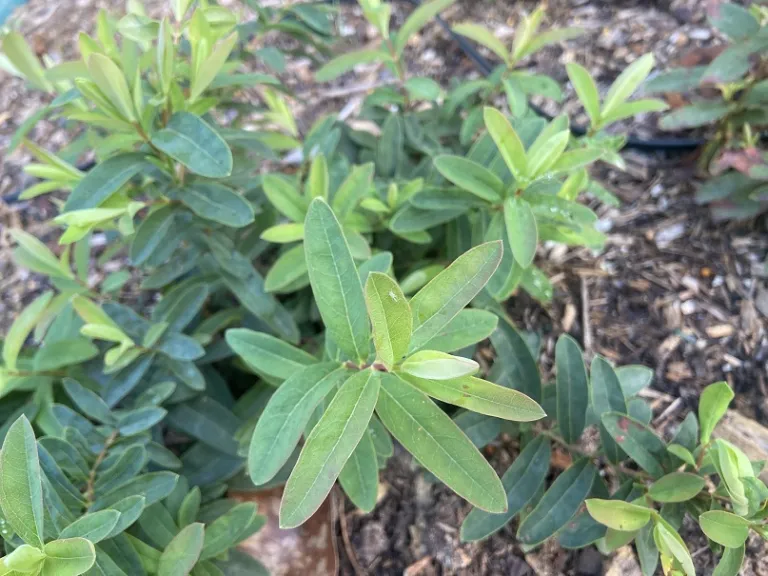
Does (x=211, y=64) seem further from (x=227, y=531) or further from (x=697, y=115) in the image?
(x=697, y=115)

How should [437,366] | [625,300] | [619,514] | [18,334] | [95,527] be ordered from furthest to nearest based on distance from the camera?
[625,300], [18,334], [619,514], [95,527], [437,366]

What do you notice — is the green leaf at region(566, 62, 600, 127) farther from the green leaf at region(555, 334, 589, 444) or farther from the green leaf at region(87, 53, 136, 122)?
the green leaf at region(87, 53, 136, 122)

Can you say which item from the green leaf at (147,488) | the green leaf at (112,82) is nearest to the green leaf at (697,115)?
the green leaf at (112,82)

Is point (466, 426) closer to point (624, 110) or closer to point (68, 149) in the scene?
point (624, 110)

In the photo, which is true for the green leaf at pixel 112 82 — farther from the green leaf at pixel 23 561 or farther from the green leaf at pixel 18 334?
the green leaf at pixel 23 561

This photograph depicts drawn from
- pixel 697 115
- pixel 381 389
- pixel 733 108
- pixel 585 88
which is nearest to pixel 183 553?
pixel 381 389

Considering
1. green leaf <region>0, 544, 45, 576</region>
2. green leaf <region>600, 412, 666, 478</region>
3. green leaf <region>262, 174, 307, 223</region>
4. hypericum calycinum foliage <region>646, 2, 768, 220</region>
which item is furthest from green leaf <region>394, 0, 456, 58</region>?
green leaf <region>0, 544, 45, 576</region>
